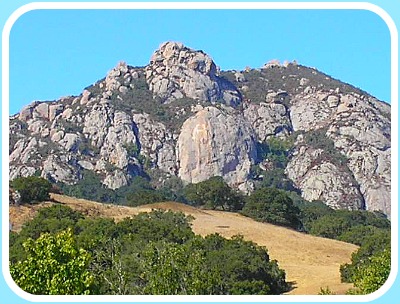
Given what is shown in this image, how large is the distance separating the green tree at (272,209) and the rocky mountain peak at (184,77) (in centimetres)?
4310

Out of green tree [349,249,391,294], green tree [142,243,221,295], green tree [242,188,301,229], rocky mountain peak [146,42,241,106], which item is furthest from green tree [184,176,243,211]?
rocky mountain peak [146,42,241,106]

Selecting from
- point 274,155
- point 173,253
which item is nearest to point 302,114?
point 274,155

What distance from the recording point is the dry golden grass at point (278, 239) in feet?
69.3

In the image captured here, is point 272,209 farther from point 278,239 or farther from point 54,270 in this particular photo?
point 54,270

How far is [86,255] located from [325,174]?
57397 millimetres

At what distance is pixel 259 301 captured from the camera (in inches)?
228

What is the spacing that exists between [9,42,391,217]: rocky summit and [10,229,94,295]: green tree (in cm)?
4876

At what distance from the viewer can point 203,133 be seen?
233ft

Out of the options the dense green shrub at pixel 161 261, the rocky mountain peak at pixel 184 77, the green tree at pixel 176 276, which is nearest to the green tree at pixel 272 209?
the dense green shrub at pixel 161 261

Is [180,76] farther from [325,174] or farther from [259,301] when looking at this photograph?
[259,301]

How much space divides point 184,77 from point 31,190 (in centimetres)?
5106

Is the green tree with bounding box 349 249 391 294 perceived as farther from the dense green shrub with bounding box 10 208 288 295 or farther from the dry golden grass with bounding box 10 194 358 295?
the dry golden grass with bounding box 10 194 358 295

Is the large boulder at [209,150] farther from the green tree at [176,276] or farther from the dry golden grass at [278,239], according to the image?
the green tree at [176,276]

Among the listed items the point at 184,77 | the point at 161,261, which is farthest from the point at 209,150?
the point at 161,261
